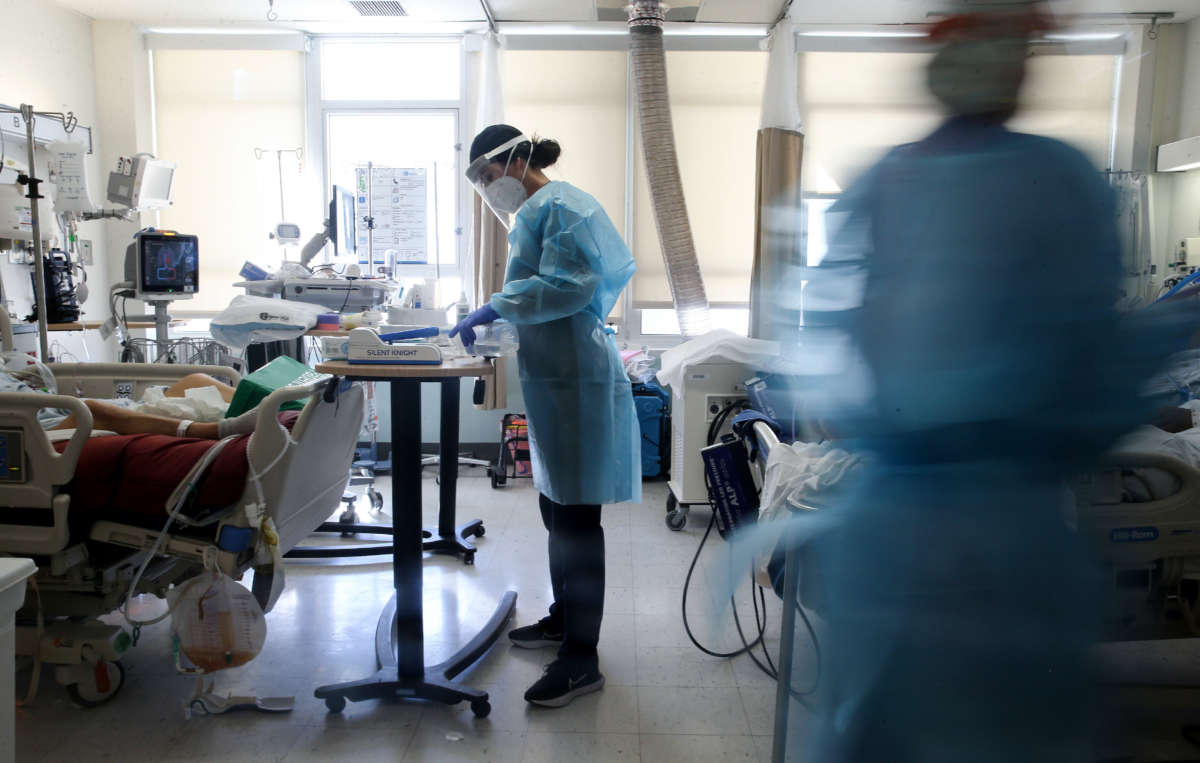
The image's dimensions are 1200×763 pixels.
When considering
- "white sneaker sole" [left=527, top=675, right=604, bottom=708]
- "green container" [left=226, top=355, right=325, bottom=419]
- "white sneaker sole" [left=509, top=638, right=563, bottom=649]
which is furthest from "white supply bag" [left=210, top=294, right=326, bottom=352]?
"white sneaker sole" [left=527, top=675, right=604, bottom=708]

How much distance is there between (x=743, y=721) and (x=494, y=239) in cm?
326

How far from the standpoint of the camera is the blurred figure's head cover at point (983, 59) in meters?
0.74

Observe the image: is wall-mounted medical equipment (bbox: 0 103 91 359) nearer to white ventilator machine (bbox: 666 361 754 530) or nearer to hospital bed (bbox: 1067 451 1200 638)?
white ventilator machine (bbox: 666 361 754 530)

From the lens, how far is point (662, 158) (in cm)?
405

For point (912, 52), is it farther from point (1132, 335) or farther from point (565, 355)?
point (565, 355)

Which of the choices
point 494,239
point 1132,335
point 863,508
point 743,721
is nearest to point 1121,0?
point 1132,335

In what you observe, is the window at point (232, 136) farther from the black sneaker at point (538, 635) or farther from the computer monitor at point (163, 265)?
the black sneaker at point (538, 635)

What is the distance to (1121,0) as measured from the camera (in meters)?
0.78

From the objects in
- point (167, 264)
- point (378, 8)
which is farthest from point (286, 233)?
point (378, 8)

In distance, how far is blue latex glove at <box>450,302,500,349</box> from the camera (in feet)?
6.35

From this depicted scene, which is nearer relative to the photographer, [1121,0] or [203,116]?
[1121,0]

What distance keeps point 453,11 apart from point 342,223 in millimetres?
1620

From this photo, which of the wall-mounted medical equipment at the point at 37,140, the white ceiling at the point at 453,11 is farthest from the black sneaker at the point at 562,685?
the white ceiling at the point at 453,11

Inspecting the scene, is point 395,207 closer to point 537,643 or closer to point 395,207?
point 395,207
